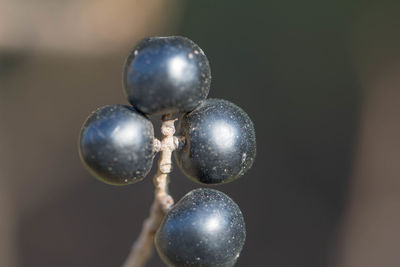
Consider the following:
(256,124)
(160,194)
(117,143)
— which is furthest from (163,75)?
(256,124)

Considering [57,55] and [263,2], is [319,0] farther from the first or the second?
[57,55]

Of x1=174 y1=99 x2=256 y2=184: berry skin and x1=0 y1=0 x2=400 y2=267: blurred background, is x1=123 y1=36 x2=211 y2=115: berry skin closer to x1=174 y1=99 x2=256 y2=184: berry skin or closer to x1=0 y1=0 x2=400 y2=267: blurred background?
x1=174 y1=99 x2=256 y2=184: berry skin

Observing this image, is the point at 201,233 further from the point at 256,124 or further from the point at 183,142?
the point at 256,124

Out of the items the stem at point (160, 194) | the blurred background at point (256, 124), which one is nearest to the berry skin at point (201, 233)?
the stem at point (160, 194)

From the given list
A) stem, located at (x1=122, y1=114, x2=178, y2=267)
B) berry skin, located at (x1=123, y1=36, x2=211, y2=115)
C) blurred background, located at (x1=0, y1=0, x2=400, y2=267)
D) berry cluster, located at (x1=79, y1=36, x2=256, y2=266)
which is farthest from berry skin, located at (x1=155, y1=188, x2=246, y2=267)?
blurred background, located at (x1=0, y1=0, x2=400, y2=267)

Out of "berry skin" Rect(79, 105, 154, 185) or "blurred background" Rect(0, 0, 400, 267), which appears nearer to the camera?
"berry skin" Rect(79, 105, 154, 185)

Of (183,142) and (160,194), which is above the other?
(183,142)

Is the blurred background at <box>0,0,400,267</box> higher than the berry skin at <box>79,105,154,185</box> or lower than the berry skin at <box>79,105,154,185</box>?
lower
